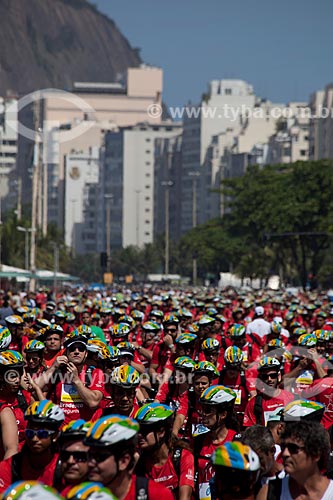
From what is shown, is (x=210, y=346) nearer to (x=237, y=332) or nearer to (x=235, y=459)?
(x=237, y=332)

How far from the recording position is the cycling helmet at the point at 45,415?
788cm

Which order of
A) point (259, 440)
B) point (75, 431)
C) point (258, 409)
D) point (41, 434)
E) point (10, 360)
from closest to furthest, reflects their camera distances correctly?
point (75, 431) → point (41, 434) → point (259, 440) → point (10, 360) → point (258, 409)

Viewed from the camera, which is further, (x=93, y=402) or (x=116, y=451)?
(x=93, y=402)

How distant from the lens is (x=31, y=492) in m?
5.35

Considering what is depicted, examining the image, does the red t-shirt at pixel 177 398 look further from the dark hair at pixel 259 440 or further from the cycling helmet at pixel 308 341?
the cycling helmet at pixel 308 341

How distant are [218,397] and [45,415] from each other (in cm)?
166

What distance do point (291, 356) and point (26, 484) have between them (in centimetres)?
900

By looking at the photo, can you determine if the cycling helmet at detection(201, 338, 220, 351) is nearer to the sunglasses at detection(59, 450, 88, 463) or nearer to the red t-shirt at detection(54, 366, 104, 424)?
the red t-shirt at detection(54, 366, 104, 424)

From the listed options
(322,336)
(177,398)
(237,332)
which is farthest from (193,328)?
(177,398)

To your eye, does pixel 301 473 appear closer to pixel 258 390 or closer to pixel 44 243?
pixel 258 390

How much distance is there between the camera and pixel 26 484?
5.69m

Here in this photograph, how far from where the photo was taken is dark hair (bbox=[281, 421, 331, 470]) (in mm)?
7020

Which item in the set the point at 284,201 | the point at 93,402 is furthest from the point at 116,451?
the point at 284,201

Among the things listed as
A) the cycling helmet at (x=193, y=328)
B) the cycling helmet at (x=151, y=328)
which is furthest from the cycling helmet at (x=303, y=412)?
the cycling helmet at (x=193, y=328)
